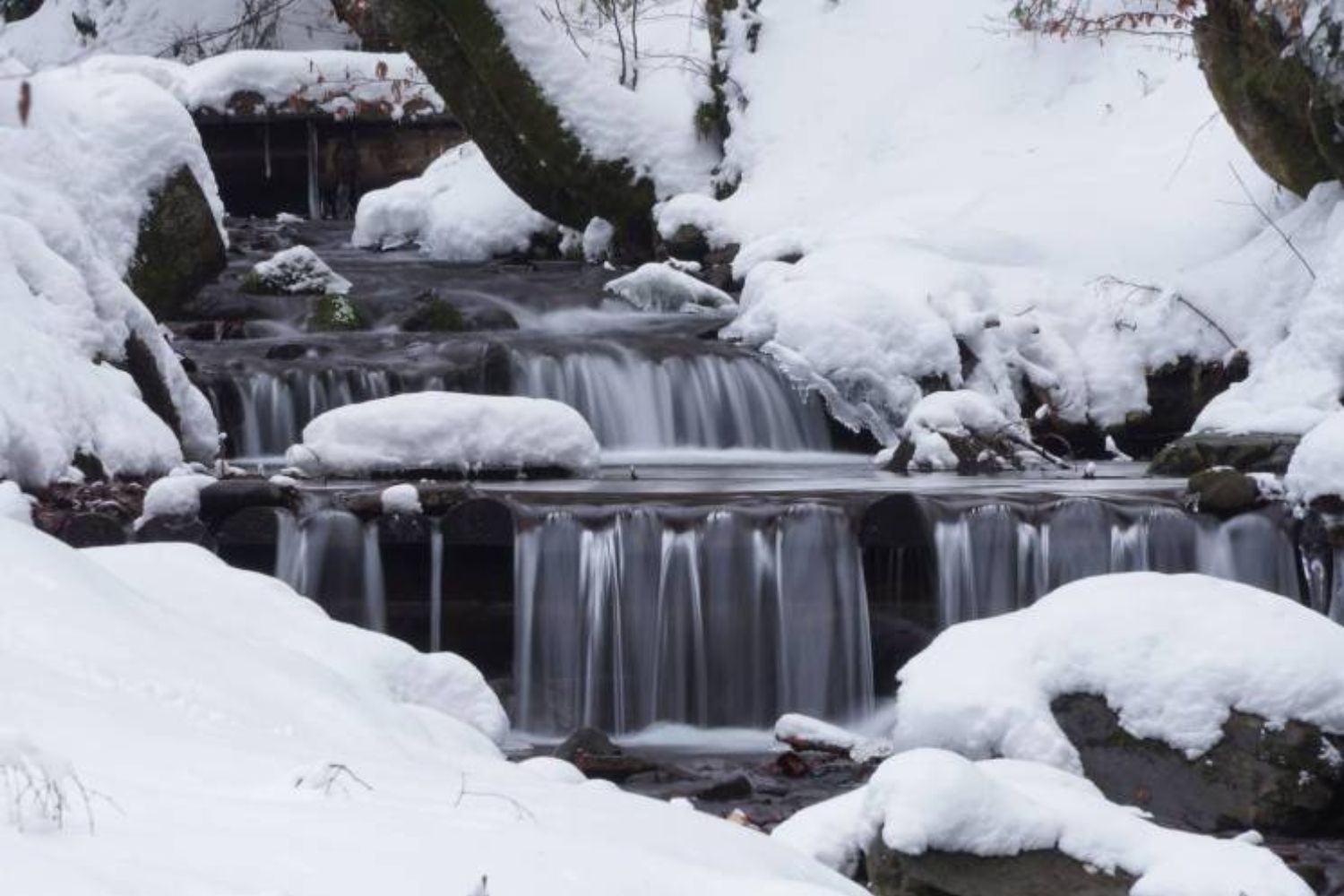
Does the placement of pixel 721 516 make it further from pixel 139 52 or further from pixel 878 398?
pixel 139 52

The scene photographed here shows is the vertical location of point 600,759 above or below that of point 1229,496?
below

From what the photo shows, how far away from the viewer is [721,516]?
27.8 ft

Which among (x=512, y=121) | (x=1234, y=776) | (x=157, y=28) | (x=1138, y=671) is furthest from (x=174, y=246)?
(x=157, y=28)

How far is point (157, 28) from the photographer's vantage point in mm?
28656

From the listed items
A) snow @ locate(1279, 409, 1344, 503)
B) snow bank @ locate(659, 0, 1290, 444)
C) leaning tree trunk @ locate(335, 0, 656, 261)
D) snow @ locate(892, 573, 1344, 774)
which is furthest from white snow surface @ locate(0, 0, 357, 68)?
snow @ locate(892, 573, 1344, 774)

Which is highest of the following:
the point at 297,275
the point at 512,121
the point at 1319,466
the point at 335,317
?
the point at 512,121

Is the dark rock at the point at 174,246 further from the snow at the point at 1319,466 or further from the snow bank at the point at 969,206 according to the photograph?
the snow at the point at 1319,466

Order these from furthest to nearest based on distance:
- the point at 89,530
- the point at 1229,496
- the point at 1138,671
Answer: the point at 1229,496 → the point at 89,530 → the point at 1138,671

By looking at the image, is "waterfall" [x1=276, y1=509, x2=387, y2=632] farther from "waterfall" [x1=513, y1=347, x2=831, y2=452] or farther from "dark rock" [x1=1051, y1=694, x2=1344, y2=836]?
"waterfall" [x1=513, y1=347, x2=831, y2=452]

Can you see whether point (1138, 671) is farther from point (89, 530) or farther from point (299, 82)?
point (299, 82)

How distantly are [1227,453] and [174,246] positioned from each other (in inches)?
283

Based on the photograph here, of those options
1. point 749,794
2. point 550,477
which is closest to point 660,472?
point 550,477

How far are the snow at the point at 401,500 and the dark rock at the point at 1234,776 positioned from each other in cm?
339

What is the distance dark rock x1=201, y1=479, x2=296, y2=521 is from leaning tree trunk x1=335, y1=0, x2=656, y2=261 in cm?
789
